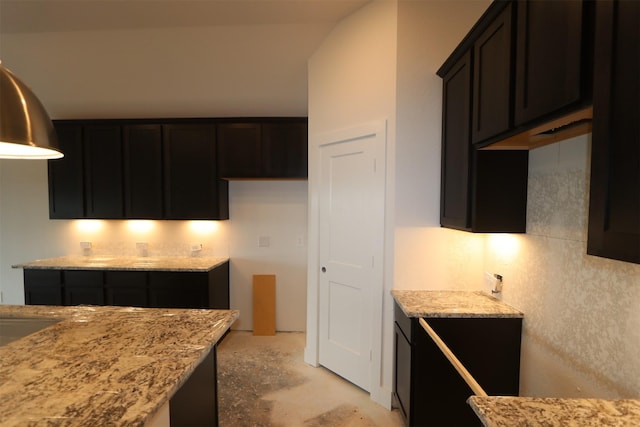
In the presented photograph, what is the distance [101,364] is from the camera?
1048 mm

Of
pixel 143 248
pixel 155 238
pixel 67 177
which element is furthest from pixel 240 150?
pixel 67 177

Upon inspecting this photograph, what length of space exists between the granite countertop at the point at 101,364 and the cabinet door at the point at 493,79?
1.67 m

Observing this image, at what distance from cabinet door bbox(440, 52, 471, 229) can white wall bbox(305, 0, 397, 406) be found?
364mm

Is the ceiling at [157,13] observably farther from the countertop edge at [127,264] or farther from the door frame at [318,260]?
the countertop edge at [127,264]

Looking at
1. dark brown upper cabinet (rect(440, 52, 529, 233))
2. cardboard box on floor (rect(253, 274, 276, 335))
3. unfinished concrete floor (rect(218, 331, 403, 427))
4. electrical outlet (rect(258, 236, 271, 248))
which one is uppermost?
dark brown upper cabinet (rect(440, 52, 529, 233))

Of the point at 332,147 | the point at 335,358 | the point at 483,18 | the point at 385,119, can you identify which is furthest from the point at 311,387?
the point at 483,18

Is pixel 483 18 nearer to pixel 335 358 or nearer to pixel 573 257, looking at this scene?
pixel 573 257

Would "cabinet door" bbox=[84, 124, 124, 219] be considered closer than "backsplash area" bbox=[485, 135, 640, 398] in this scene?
No

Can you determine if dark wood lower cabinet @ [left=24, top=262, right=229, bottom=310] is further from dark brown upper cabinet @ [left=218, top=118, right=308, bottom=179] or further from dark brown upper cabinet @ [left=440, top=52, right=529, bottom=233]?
dark brown upper cabinet @ [left=440, top=52, right=529, bottom=233]

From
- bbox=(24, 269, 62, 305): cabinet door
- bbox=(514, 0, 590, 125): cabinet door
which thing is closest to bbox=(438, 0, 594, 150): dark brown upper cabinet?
bbox=(514, 0, 590, 125): cabinet door

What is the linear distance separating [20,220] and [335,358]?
429 centimetres

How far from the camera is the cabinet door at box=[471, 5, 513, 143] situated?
4.34 feet

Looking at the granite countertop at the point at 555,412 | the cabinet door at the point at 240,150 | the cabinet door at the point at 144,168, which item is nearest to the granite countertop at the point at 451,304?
the granite countertop at the point at 555,412

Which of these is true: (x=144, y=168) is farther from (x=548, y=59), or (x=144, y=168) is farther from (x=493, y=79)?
(x=548, y=59)
